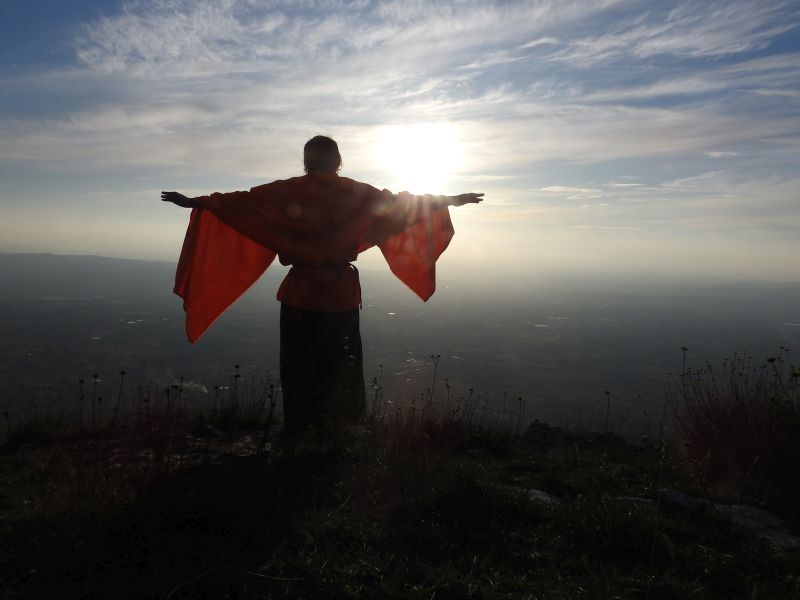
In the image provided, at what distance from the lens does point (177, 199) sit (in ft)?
15.8

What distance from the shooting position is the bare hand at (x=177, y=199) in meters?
4.75

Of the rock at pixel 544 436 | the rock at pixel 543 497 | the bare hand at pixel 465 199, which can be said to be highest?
the bare hand at pixel 465 199

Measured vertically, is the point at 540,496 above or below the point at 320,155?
below

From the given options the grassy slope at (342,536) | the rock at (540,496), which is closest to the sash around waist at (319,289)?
the grassy slope at (342,536)

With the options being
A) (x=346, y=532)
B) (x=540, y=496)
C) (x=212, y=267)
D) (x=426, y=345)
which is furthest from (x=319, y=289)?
(x=426, y=345)

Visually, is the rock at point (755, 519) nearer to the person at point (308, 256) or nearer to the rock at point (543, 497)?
the rock at point (543, 497)

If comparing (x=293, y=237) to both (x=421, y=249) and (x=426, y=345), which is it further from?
(x=426, y=345)

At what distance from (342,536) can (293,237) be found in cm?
287

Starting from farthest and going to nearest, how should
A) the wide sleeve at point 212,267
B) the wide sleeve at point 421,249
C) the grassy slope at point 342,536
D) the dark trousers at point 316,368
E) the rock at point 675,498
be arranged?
the wide sleeve at point 421,249 → the wide sleeve at point 212,267 → the dark trousers at point 316,368 → the rock at point 675,498 → the grassy slope at point 342,536

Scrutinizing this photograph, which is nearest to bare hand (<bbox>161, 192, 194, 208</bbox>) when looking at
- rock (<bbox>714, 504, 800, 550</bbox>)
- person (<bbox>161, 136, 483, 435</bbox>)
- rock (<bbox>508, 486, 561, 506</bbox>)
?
person (<bbox>161, 136, 483, 435</bbox>)

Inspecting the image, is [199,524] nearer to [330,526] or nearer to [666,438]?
[330,526]

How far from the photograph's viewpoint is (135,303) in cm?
13488

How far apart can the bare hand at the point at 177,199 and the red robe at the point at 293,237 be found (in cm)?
13

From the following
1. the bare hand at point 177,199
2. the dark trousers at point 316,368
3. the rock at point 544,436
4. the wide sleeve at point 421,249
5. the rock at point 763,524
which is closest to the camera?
the rock at point 763,524
